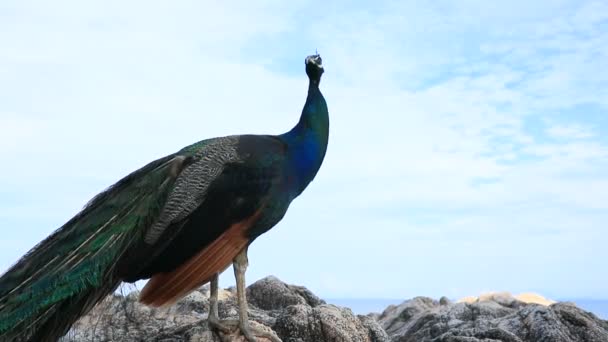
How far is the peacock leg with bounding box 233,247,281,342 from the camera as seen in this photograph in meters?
8.13

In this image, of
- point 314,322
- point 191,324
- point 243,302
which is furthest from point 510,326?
point 243,302

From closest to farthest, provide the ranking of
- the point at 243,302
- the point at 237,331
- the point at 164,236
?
1. the point at 164,236
2. the point at 243,302
3. the point at 237,331

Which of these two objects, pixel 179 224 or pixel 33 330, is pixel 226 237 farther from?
pixel 33 330

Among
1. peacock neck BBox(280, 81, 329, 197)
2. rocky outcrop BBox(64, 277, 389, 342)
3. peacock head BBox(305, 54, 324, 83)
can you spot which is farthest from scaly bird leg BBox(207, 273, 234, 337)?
peacock head BBox(305, 54, 324, 83)

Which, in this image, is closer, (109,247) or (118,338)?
(109,247)

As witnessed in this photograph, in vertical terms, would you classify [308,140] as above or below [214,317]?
above

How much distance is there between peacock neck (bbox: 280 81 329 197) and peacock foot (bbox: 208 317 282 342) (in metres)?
1.28

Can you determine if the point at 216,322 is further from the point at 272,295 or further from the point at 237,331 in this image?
the point at 272,295

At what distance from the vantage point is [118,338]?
28.9 ft

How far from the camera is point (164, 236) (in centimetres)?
784

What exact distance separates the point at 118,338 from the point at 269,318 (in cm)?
182

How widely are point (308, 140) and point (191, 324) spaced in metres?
2.05

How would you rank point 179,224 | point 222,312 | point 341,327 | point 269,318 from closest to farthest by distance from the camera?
1. point 179,224
2. point 341,327
3. point 269,318
4. point 222,312

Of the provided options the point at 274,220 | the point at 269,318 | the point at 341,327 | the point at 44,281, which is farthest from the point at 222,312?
the point at 44,281
